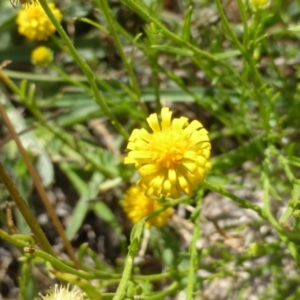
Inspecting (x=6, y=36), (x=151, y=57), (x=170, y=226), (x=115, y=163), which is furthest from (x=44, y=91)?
(x=151, y=57)

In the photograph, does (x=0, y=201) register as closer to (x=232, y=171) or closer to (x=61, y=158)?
(x=61, y=158)

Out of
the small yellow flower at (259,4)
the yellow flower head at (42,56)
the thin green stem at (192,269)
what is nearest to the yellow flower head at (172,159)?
the thin green stem at (192,269)

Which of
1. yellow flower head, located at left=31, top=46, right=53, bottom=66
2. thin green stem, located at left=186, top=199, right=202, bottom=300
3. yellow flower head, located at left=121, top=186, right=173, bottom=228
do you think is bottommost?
thin green stem, located at left=186, top=199, right=202, bottom=300

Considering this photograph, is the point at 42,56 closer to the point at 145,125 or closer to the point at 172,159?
the point at 145,125

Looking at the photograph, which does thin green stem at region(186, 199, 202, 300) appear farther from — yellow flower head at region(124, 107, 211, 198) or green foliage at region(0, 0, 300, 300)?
green foliage at region(0, 0, 300, 300)

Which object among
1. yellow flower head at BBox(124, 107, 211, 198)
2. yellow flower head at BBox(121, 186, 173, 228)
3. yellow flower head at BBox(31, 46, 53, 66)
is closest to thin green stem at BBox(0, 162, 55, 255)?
yellow flower head at BBox(124, 107, 211, 198)

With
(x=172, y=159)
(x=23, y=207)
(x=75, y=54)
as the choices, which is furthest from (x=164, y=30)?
(x=23, y=207)
